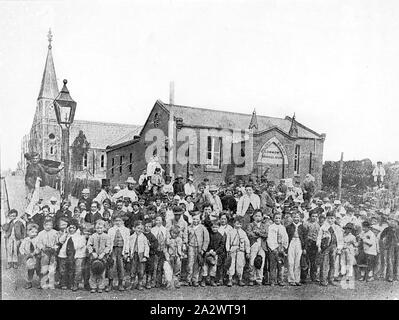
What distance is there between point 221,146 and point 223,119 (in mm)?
434

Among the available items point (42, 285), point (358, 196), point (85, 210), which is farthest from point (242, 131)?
point (42, 285)

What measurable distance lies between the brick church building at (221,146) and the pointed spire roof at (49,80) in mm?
1184

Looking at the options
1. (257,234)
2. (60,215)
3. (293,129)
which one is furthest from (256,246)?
(60,215)

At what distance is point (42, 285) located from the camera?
21.6ft

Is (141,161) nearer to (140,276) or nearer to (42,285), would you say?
(140,276)

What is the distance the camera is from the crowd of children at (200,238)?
6.61 meters

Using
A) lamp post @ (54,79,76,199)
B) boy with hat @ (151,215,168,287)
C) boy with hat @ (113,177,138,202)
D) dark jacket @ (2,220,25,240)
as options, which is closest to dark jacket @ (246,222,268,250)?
boy with hat @ (151,215,168,287)

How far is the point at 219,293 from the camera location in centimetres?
683

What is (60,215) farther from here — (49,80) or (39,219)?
(49,80)

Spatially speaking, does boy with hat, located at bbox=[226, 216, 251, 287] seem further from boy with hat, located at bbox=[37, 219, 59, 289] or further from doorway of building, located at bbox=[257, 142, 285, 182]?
boy with hat, located at bbox=[37, 219, 59, 289]

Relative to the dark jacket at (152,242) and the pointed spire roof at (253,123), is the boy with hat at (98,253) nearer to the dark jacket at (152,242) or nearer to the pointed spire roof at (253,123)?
the dark jacket at (152,242)

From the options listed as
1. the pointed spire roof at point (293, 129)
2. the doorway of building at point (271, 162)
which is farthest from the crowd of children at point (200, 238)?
the pointed spire roof at point (293, 129)

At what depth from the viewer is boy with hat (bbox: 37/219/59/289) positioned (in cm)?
659

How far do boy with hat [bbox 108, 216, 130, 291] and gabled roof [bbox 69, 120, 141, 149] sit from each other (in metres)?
1.24
